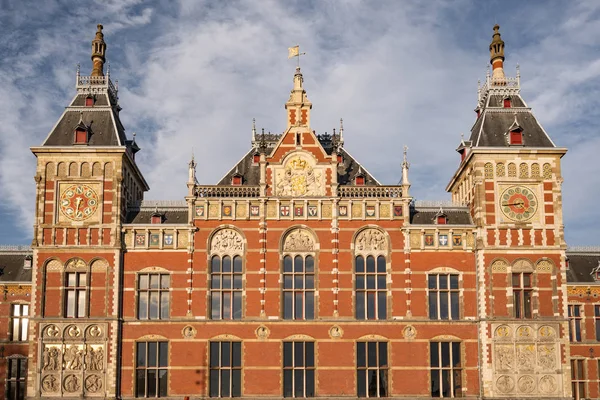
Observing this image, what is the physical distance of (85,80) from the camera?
49250 millimetres

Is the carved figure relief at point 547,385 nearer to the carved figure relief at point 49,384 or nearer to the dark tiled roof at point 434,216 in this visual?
the dark tiled roof at point 434,216

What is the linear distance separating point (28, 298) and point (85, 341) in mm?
9038

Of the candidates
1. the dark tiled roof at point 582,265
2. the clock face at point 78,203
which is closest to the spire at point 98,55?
the clock face at point 78,203

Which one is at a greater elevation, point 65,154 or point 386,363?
point 65,154

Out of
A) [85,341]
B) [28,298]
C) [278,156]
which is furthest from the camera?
[28,298]

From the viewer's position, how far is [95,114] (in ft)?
157

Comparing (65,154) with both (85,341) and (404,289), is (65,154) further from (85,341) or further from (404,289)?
(404,289)

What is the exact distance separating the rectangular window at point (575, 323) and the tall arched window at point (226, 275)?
76.4 ft

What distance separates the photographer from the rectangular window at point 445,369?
1724 inches

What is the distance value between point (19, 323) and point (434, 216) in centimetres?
2764

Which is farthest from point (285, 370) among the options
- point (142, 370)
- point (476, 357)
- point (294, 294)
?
point (476, 357)

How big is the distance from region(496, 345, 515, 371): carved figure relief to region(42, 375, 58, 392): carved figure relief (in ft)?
81.5

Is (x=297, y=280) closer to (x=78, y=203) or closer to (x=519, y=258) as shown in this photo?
(x=519, y=258)

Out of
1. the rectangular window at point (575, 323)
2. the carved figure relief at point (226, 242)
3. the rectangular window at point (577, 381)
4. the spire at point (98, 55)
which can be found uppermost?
the spire at point (98, 55)
